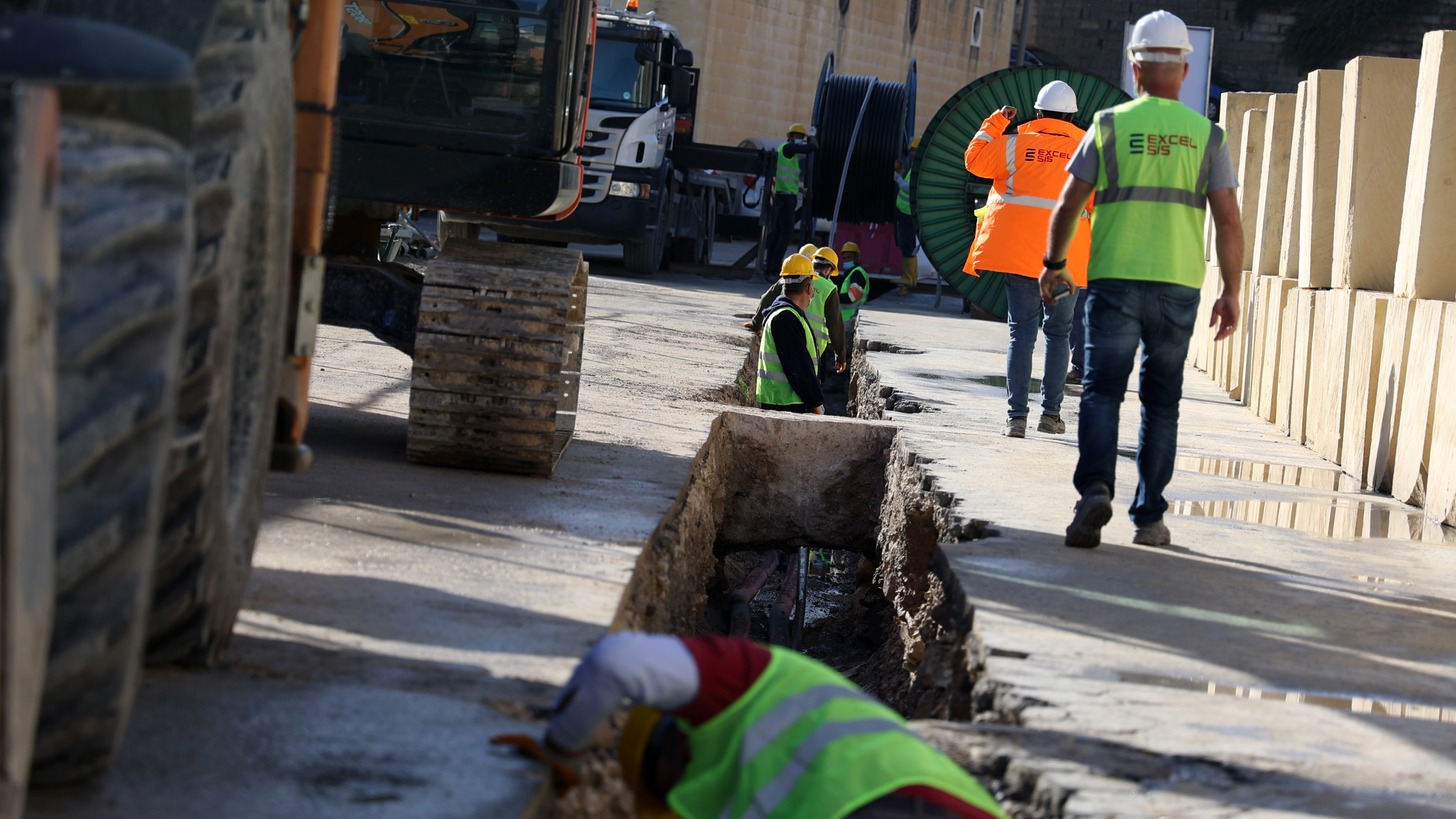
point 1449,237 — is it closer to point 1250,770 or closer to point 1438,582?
point 1438,582

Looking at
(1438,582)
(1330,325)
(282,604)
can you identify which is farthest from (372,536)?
(1330,325)

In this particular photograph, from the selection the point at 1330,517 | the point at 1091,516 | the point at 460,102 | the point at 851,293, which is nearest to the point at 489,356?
the point at 460,102

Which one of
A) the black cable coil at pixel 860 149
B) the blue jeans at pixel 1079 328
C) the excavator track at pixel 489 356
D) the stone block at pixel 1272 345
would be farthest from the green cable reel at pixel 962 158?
the excavator track at pixel 489 356

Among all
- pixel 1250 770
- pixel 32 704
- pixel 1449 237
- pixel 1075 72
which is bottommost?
pixel 1250 770

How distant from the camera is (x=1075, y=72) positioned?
11.0 meters

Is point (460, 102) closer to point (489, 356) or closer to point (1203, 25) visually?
point (489, 356)

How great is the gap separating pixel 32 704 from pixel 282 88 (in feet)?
4.02

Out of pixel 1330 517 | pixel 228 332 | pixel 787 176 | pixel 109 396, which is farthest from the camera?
pixel 787 176

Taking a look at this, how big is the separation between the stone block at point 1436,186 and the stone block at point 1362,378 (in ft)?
1.30

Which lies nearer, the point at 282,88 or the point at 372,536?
the point at 282,88

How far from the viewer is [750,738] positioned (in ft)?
6.48

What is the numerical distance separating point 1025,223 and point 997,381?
2685 mm

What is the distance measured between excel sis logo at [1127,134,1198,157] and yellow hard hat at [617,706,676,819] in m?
2.91

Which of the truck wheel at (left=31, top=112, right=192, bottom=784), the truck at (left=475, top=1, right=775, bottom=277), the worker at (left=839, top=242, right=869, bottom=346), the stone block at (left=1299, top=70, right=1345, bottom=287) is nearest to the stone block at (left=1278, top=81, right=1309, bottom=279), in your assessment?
the stone block at (left=1299, top=70, right=1345, bottom=287)
